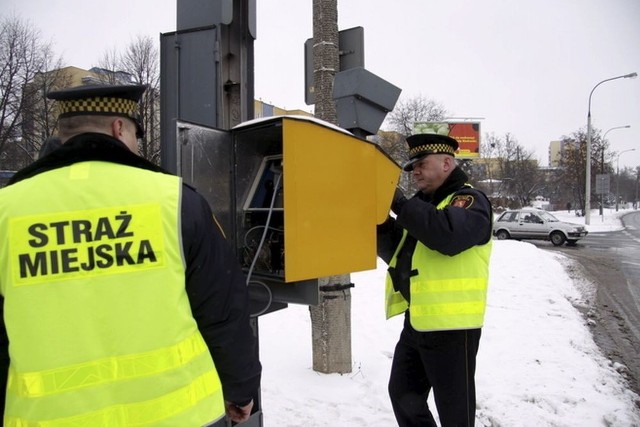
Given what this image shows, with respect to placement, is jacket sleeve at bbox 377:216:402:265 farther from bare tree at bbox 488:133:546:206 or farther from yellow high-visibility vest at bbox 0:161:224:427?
bare tree at bbox 488:133:546:206

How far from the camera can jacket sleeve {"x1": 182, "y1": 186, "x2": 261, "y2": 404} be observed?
1.54 m

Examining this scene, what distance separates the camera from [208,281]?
1561 mm

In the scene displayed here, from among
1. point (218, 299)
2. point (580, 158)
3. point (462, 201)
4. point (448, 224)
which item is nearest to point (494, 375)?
point (462, 201)

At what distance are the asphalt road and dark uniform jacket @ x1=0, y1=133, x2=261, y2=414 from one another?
422 cm

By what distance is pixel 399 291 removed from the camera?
9.69 ft

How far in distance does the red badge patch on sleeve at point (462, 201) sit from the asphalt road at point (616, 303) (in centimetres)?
305

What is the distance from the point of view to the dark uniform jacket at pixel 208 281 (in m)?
1.49

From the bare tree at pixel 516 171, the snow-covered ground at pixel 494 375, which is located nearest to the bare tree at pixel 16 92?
the snow-covered ground at pixel 494 375

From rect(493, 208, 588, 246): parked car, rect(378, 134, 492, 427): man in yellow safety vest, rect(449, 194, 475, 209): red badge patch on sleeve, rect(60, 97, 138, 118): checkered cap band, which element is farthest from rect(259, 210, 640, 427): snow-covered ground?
rect(493, 208, 588, 246): parked car

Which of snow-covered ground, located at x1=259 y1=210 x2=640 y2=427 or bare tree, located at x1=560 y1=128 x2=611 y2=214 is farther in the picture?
bare tree, located at x1=560 y1=128 x2=611 y2=214

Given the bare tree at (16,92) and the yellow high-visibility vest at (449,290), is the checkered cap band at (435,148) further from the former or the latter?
the bare tree at (16,92)

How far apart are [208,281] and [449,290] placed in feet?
4.93

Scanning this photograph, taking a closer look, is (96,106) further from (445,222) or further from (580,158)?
(580,158)

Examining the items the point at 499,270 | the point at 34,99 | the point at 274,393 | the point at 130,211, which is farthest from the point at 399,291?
the point at 34,99
